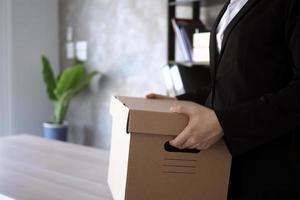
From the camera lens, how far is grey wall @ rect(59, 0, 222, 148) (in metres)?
3.37

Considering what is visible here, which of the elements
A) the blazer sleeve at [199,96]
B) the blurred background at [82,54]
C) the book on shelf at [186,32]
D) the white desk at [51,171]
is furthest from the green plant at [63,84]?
the blazer sleeve at [199,96]

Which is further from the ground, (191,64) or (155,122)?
(191,64)

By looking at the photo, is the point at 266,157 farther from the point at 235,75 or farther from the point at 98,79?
the point at 98,79

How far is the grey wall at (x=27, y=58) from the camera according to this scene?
3.83 m

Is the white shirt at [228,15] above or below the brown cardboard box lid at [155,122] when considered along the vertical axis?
above

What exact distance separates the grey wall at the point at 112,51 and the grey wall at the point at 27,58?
0.50ft

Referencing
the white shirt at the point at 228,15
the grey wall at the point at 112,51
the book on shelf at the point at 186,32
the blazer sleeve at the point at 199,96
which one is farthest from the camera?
the grey wall at the point at 112,51

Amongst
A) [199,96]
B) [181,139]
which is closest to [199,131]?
[181,139]

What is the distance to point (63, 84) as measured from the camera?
372 centimetres

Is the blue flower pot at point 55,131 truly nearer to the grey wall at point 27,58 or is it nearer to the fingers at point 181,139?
the grey wall at point 27,58

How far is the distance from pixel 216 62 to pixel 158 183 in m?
0.34

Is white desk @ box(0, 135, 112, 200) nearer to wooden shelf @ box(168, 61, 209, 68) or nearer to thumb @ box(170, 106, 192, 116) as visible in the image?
thumb @ box(170, 106, 192, 116)

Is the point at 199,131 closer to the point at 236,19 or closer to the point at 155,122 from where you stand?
the point at 155,122

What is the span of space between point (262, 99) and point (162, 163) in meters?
0.26
